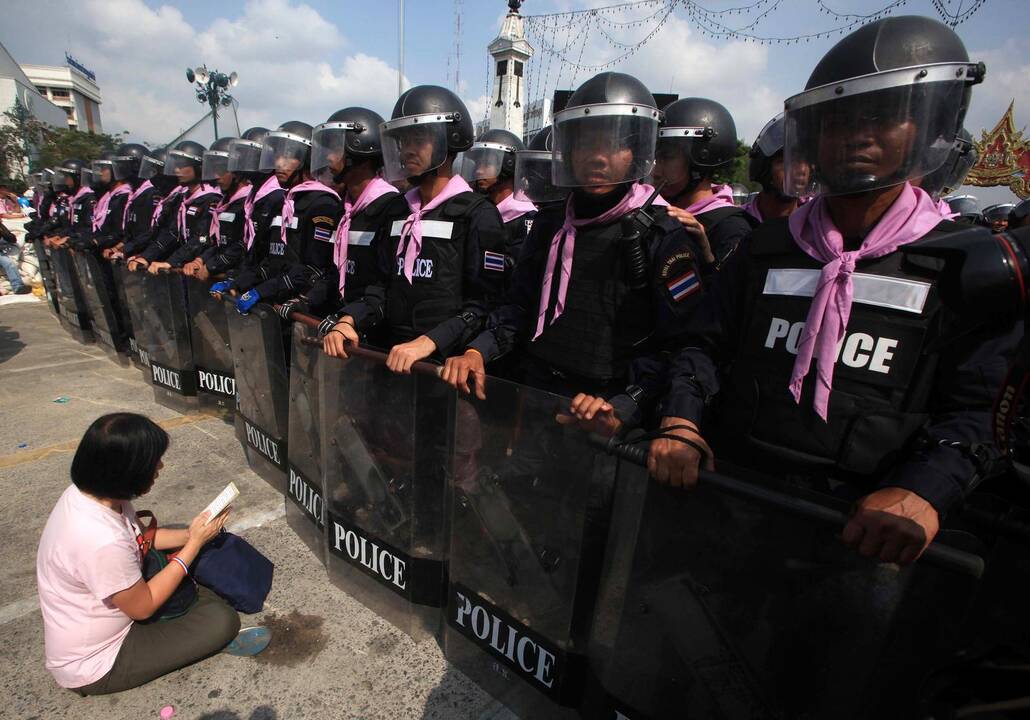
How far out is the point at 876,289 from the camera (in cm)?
143

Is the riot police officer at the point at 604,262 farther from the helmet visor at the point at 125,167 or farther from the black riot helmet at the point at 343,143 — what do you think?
the helmet visor at the point at 125,167

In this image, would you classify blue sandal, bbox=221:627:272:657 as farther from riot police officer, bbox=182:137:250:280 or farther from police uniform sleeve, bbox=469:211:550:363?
riot police officer, bbox=182:137:250:280

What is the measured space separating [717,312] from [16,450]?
195 inches

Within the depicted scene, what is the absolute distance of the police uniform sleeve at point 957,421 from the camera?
1203 mm

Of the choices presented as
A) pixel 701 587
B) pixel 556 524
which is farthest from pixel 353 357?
pixel 701 587

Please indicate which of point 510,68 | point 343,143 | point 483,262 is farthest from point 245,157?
point 510,68

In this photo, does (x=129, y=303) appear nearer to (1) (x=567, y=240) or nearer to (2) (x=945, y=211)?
(1) (x=567, y=240)

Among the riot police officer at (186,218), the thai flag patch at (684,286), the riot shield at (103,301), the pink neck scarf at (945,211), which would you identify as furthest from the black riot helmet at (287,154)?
the pink neck scarf at (945,211)

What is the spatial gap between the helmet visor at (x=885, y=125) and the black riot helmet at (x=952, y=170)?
5.64 ft

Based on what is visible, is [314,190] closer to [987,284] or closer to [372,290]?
[372,290]

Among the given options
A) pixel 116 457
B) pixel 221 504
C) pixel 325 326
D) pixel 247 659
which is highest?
pixel 325 326

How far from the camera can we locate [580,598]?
1.77 meters

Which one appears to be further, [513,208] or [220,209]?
[220,209]

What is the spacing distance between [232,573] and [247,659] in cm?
37
